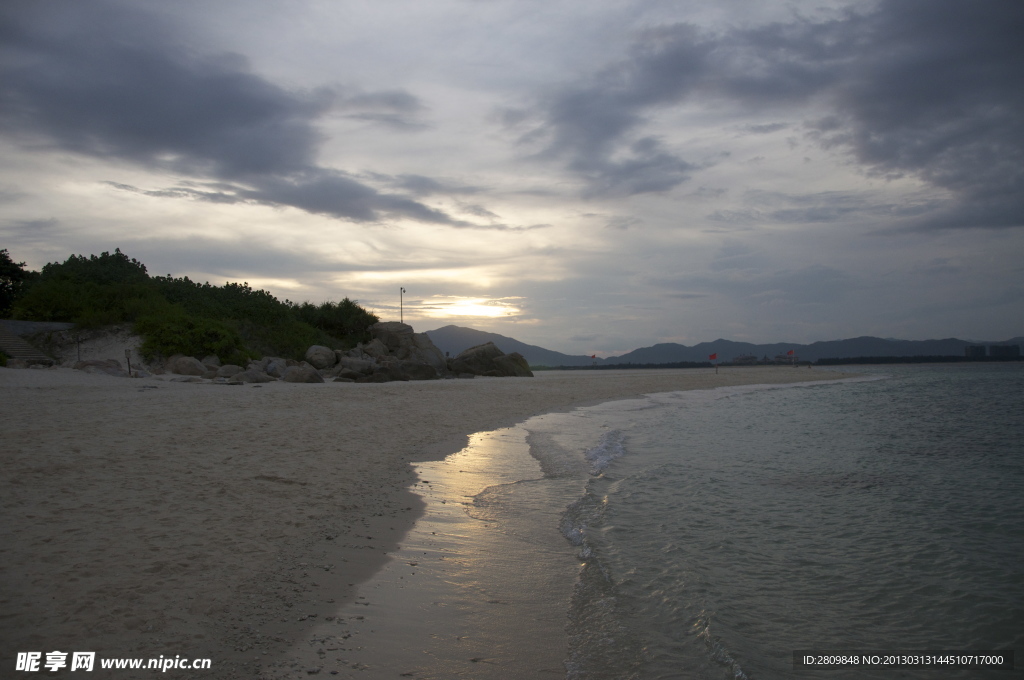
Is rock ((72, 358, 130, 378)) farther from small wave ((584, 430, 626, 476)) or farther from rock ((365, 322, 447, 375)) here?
small wave ((584, 430, 626, 476))

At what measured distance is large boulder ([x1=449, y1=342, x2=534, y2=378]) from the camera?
41.6 meters

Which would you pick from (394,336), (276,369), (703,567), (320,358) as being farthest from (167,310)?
(703,567)

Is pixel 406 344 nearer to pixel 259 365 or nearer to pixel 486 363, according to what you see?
pixel 486 363

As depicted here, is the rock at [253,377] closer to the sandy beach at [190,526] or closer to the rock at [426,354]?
the sandy beach at [190,526]

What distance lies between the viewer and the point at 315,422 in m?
12.6

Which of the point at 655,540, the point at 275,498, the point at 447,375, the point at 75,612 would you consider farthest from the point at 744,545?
the point at 447,375

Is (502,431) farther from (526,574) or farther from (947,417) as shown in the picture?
(947,417)

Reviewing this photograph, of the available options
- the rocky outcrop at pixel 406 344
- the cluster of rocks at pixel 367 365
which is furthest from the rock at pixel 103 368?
the rocky outcrop at pixel 406 344

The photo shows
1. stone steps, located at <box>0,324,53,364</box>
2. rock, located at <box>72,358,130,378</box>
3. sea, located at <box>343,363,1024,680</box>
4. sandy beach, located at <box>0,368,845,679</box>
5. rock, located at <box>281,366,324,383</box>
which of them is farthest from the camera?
rock, located at <box>281,366,324,383</box>

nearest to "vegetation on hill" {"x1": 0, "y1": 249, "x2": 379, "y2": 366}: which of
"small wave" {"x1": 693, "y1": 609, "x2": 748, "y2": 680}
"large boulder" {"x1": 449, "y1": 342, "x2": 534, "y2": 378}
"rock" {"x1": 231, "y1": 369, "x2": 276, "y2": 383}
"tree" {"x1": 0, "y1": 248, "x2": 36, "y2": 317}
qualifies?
"tree" {"x1": 0, "y1": 248, "x2": 36, "y2": 317}

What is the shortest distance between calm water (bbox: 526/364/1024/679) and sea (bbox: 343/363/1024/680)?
25 millimetres

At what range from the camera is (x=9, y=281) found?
3366 centimetres

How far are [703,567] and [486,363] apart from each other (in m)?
36.9

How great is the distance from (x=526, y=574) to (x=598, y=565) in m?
0.79
